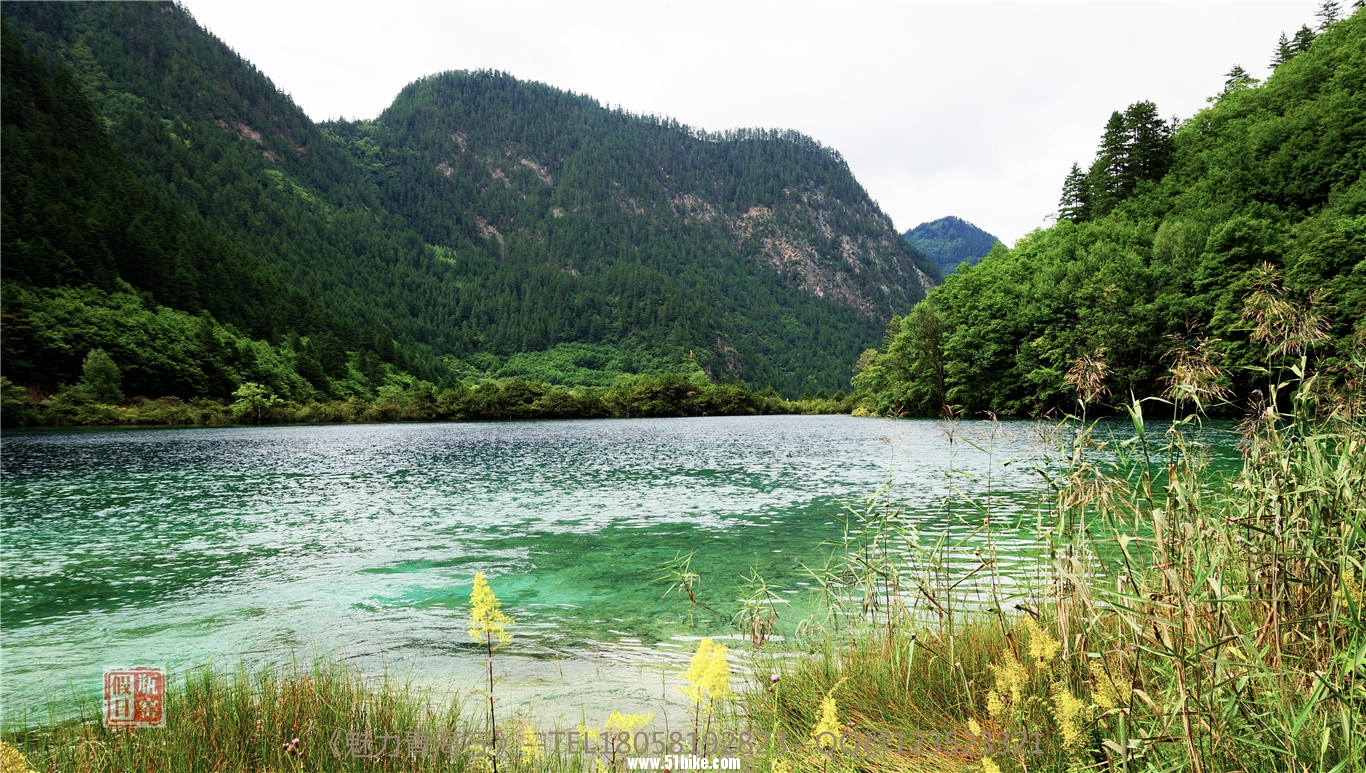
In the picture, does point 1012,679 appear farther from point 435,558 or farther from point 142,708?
point 435,558

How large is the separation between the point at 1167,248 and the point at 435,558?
219 feet

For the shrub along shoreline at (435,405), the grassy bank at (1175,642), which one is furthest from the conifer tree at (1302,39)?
the grassy bank at (1175,642)

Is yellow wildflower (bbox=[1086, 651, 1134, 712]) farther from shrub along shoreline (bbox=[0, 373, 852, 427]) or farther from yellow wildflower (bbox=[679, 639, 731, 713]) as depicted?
shrub along shoreline (bbox=[0, 373, 852, 427])

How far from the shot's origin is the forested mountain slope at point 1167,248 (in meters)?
47.1

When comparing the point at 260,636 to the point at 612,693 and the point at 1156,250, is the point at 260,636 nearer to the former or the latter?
the point at 612,693

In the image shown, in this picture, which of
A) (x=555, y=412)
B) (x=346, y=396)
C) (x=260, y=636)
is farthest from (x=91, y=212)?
(x=260, y=636)

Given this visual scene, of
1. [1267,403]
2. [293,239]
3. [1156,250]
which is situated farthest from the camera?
[293,239]

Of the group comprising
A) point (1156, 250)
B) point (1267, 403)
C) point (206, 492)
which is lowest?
point (206, 492)

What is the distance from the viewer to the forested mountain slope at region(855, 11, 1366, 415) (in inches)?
1854

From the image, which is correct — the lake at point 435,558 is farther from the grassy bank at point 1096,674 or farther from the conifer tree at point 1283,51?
the conifer tree at point 1283,51

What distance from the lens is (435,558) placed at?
1573 centimetres

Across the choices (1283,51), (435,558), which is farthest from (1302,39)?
(435,558)

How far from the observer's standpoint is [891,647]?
5.59 metres

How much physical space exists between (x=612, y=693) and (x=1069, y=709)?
5.21 m
